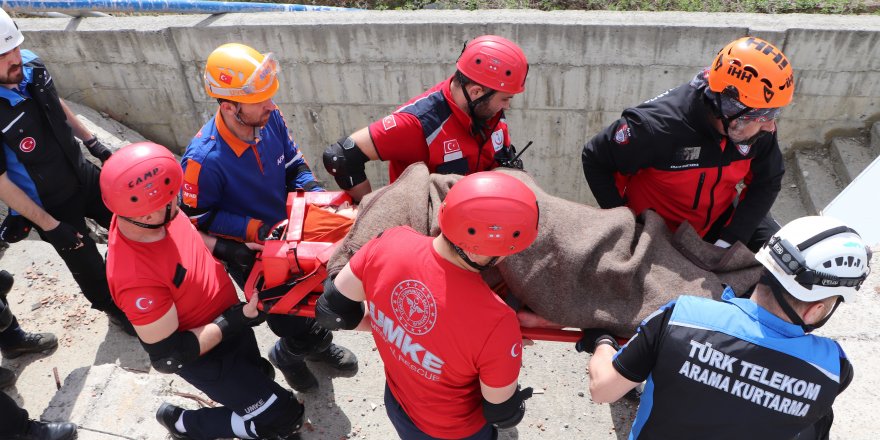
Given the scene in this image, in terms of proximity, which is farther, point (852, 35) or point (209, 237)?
point (852, 35)

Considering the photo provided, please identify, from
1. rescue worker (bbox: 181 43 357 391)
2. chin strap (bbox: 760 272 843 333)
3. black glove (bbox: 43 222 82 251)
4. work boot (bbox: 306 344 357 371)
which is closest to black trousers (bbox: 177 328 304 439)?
rescue worker (bbox: 181 43 357 391)

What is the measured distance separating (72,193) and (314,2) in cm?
468

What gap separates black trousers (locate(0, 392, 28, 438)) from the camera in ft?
11.0

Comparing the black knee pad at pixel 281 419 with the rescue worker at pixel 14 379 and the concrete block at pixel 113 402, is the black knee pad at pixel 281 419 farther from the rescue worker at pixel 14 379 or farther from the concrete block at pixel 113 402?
the rescue worker at pixel 14 379

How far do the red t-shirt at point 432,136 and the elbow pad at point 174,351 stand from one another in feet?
4.66

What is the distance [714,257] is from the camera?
2.80m

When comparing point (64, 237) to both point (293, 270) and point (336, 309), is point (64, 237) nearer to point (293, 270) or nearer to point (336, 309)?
point (293, 270)

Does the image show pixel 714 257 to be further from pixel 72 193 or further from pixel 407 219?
pixel 72 193

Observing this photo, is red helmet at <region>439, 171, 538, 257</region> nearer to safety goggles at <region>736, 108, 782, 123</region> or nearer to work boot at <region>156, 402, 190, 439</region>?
safety goggles at <region>736, 108, 782, 123</region>

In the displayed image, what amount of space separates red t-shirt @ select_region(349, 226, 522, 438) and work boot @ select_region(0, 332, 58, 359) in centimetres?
334

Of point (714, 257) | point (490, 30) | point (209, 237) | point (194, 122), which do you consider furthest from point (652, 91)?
point (194, 122)

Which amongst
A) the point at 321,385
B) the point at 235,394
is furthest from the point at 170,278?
the point at 321,385

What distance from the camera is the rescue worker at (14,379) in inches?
133

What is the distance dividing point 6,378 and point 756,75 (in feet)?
16.7
